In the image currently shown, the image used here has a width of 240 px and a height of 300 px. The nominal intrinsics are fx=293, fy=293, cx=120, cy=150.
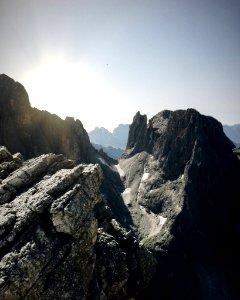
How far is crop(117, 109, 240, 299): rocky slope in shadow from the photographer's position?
5418 inches

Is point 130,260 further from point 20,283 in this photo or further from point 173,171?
point 173,171

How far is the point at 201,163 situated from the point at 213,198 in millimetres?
22199

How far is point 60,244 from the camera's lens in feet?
105

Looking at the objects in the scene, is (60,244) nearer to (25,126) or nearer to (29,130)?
(25,126)

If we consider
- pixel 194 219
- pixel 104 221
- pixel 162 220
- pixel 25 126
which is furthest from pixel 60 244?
pixel 162 220

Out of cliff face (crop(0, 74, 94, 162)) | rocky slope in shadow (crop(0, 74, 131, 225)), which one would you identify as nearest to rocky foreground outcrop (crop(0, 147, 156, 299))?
cliff face (crop(0, 74, 94, 162))

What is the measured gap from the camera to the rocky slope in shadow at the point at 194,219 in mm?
137625

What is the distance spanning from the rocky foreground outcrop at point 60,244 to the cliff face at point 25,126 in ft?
345

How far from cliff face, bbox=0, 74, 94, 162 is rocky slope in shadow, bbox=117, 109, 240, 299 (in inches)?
2542

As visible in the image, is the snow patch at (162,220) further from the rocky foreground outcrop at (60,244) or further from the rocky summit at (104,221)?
the rocky foreground outcrop at (60,244)

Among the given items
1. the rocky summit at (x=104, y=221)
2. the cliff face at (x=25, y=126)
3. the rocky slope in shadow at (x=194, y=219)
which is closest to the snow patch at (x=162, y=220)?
the rocky slope in shadow at (x=194, y=219)

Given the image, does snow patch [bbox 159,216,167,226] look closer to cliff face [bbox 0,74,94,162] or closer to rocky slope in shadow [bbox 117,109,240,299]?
rocky slope in shadow [bbox 117,109,240,299]

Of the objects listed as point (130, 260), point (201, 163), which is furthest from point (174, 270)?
point (130, 260)

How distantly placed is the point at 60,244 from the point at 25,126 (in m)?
132
